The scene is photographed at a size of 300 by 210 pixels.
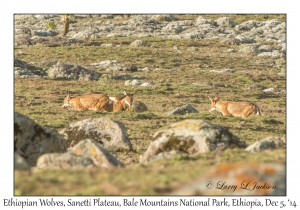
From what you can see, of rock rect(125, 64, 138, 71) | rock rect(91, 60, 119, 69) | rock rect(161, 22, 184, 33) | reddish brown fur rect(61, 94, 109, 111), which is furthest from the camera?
rock rect(161, 22, 184, 33)

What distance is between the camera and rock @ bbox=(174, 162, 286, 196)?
1177 centimetres

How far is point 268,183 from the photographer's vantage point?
12023mm

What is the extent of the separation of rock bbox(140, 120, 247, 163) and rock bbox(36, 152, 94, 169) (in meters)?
4.31

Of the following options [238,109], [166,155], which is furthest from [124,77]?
[166,155]

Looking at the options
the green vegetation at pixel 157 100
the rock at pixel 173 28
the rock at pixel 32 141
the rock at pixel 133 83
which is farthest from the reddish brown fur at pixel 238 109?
the rock at pixel 173 28

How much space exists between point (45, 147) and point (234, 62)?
52.5 meters

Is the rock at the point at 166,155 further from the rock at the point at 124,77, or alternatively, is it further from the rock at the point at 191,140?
the rock at the point at 124,77

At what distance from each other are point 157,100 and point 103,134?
18844 millimetres

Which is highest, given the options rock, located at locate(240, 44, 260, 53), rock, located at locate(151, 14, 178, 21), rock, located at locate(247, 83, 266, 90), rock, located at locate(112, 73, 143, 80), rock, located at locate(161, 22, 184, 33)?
rock, located at locate(151, 14, 178, 21)

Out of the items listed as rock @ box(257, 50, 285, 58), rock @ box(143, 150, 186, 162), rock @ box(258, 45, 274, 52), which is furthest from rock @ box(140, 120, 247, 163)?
rock @ box(258, 45, 274, 52)

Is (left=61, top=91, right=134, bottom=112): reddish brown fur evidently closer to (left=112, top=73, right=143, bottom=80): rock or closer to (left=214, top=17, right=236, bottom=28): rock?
(left=112, top=73, right=143, bottom=80): rock

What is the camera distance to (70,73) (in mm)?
54812

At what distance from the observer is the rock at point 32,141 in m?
19.8
